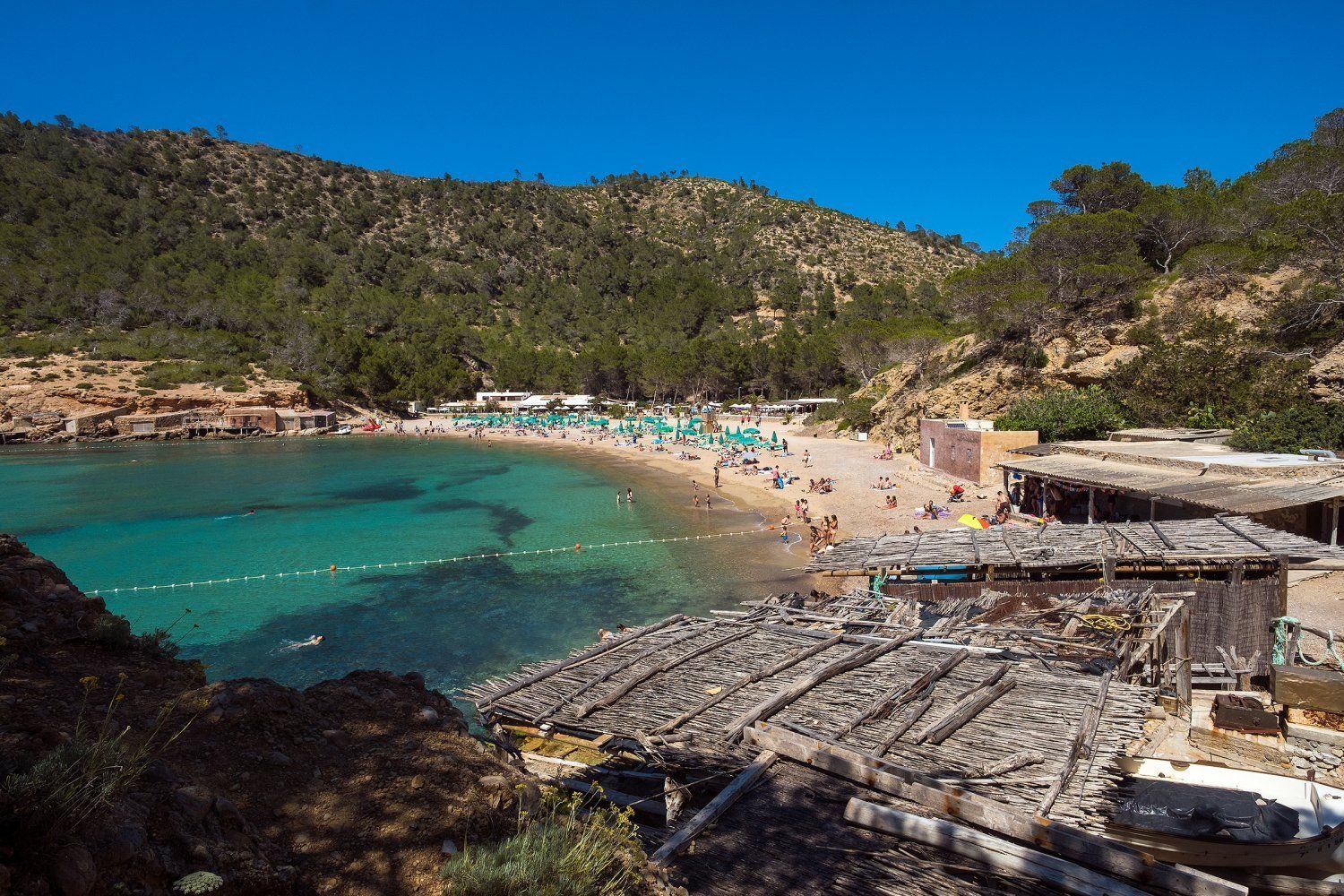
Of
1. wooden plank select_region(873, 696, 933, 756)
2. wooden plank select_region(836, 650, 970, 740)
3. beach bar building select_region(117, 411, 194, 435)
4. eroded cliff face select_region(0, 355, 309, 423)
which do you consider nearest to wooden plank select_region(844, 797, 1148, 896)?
wooden plank select_region(873, 696, 933, 756)

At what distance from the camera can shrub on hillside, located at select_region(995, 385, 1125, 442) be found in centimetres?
2575

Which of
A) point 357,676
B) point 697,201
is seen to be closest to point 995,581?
point 357,676

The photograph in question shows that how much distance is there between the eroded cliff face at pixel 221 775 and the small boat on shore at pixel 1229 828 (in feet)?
13.1

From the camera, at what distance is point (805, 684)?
5.71 meters

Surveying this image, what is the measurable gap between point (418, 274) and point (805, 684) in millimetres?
107343

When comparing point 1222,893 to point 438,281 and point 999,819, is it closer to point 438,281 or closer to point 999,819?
point 999,819

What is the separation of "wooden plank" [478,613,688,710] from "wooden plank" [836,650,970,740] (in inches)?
118

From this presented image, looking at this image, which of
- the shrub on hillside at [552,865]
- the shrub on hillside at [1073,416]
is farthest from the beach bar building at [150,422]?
the shrub on hillside at [552,865]

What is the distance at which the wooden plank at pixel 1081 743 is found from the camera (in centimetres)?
413

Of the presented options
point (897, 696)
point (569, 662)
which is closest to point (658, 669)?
point (569, 662)

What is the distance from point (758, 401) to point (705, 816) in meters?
70.3

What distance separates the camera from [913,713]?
206 inches

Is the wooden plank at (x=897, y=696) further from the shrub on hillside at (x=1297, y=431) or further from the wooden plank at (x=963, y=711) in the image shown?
the shrub on hillside at (x=1297, y=431)

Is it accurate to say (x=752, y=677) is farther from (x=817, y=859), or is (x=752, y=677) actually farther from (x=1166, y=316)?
(x=1166, y=316)
